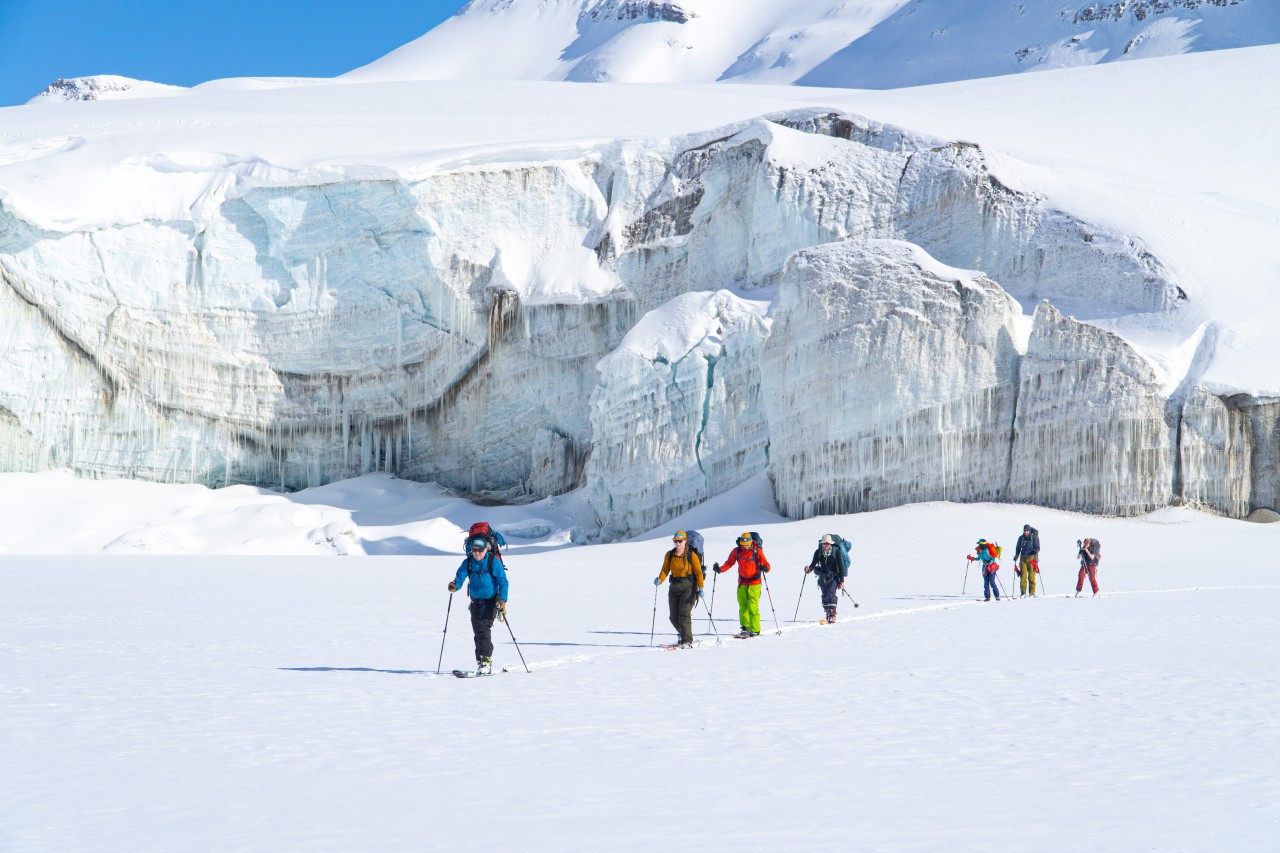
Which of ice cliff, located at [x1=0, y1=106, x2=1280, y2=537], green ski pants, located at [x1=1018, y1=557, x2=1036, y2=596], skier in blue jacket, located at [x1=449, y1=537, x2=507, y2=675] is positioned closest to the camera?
skier in blue jacket, located at [x1=449, y1=537, x2=507, y2=675]

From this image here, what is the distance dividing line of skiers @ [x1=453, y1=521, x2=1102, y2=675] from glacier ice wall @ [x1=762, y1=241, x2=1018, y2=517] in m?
8.51

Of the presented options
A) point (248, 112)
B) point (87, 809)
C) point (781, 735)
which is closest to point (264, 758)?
point (87, 809)

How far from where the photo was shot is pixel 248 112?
42.6 m

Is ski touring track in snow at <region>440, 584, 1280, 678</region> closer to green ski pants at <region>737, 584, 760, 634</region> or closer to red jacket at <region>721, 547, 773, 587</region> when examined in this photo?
green ski pants at <region>737, 584, 760, 634</region>

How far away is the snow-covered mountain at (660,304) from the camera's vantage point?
24281mm

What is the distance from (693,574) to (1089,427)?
50.1ft

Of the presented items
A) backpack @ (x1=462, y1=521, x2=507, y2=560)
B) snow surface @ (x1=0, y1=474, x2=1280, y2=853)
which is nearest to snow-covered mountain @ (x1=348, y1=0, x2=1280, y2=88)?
snow surface @ (x1=0, y1=474, x2=1280, y2=853)

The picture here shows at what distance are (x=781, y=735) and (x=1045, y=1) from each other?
10397 centimetres

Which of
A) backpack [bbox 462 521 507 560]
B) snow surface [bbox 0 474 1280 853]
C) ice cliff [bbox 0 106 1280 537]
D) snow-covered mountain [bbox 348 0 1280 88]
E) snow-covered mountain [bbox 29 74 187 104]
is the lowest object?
snow surface [bbox 0 474 1280 853]

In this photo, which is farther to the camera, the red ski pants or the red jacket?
the red ski pants

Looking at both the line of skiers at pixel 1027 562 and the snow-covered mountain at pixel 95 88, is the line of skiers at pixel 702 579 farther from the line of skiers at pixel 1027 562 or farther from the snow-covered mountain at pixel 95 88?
the snow-covered mountain at pixel 95 88

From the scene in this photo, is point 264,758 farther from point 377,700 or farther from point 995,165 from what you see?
point 995,165

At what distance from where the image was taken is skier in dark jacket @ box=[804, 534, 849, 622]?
12.5 metres

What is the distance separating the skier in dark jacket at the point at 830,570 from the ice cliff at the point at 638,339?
489 inches
